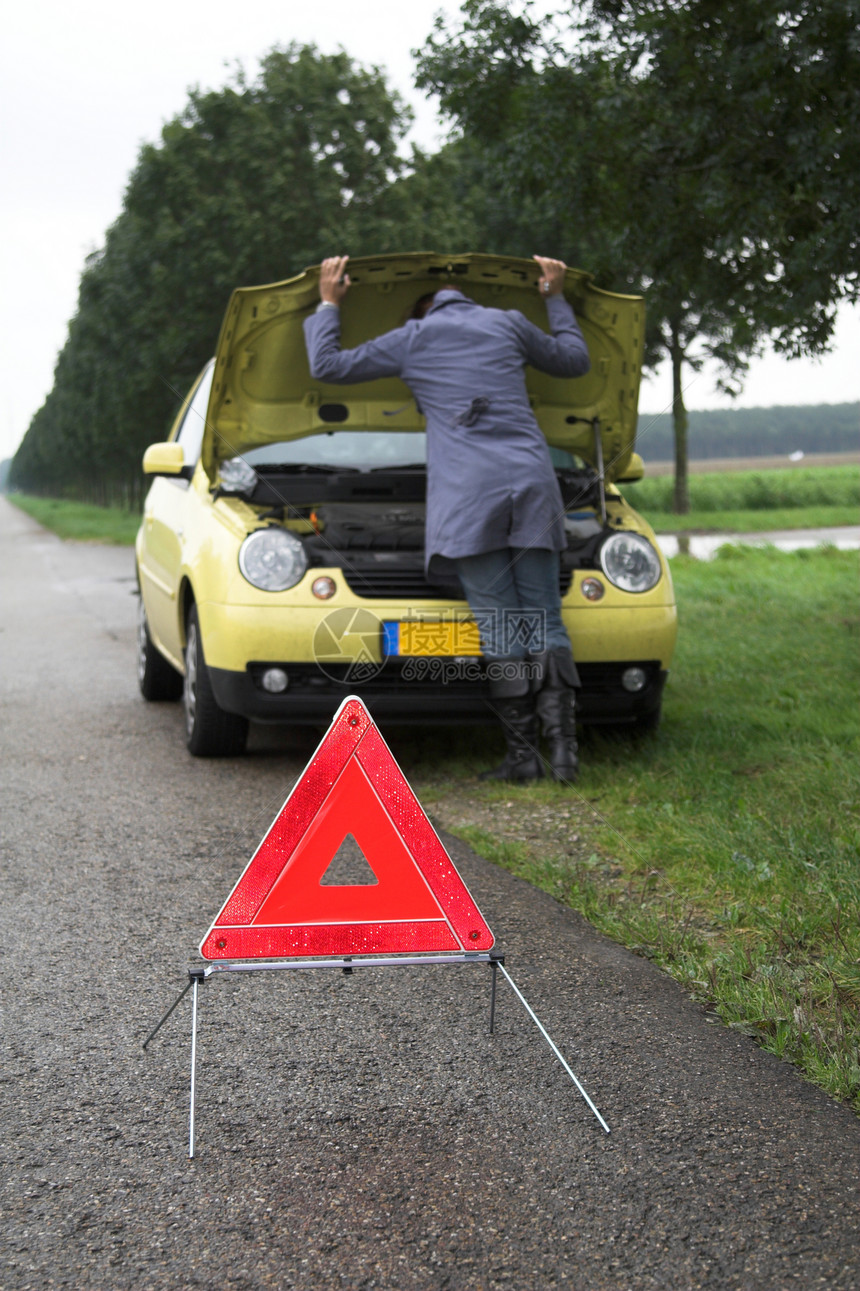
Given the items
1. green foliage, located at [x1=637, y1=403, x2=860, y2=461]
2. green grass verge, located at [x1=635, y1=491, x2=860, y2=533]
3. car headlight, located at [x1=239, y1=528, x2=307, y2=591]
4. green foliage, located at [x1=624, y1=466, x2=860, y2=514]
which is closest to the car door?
car headlight, located at [x1=239, y1=528, x2=307, y2=591]

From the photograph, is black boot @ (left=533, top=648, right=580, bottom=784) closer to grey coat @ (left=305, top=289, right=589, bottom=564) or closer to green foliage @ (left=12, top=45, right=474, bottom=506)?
grey coat @ (left=305, top=289, right=589, bottom=564)

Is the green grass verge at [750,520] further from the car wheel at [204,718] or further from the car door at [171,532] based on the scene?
the car wheel at [204,718]

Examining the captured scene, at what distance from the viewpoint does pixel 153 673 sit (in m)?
7.41

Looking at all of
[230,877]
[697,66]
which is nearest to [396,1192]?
[230,877]

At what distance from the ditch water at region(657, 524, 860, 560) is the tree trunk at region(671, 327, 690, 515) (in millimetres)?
2876

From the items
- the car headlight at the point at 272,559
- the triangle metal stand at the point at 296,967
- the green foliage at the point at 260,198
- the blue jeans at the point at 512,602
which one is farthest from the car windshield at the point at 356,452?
the green foliage at the point at 260,198

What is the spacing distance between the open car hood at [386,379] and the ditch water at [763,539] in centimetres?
1222

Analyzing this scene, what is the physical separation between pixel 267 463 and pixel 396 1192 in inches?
171

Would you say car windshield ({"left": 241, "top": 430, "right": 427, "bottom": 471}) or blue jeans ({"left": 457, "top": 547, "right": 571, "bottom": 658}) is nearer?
blue jeans ({"left": 457, "top": 547, "right": 571, "bottom": 658})

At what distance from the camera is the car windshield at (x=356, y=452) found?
6207mm

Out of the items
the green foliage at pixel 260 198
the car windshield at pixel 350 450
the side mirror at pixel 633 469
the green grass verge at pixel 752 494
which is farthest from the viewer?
the green grass verge at pixel 752 494

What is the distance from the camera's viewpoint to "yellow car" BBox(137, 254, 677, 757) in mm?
5320

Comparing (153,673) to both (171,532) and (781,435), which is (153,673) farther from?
(781,435)

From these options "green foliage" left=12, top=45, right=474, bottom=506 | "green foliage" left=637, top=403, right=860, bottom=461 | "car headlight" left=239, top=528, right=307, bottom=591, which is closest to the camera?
"car headlight" left=239, top=528, right=307, bottom=591
